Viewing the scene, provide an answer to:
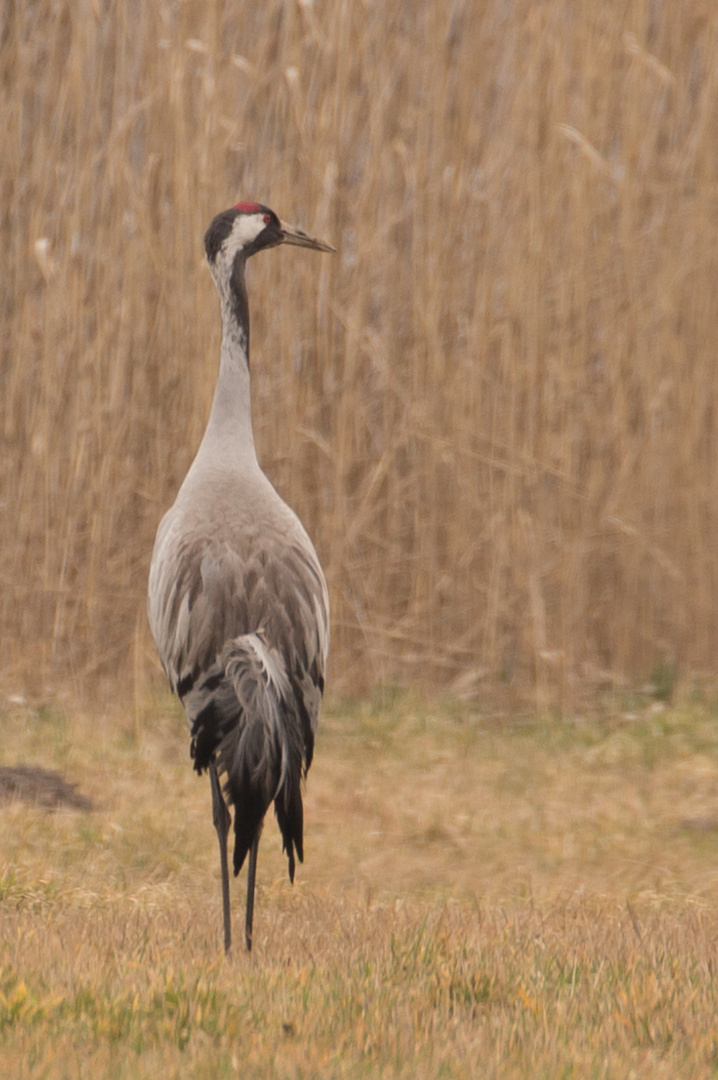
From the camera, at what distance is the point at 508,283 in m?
6.36

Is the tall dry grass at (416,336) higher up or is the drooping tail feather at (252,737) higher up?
the tall dry grass at (416,336)

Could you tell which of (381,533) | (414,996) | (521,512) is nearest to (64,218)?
(381,533)

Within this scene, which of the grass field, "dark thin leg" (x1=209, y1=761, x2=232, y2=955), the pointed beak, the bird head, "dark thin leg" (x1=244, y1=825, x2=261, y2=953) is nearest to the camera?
the grass field

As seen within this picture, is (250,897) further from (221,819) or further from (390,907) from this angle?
(390,907)

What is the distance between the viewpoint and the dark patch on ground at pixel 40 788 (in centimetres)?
523

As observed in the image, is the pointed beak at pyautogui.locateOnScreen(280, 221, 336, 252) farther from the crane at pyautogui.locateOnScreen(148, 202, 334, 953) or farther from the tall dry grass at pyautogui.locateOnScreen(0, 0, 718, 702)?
the tall dry grass at pyautogui.locateOnScreen(0, 0, 718, 702)

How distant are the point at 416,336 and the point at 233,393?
2.52 metres

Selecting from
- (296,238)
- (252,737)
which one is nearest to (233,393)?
(296,238)

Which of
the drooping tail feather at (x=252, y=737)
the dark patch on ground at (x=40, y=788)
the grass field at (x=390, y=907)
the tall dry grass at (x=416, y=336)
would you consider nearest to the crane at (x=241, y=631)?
the drooping tail feather at (x=252, y=737)

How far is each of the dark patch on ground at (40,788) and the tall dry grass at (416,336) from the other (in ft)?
2.95

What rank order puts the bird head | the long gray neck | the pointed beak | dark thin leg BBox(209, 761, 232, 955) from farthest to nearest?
the pointed beak < the bird head < the long gray neck < dark thin leg BBox(209, 761, 232, 955)

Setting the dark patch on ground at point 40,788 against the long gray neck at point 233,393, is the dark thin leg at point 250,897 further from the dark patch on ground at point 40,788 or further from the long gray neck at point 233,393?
the dark patch on ground at point 40,788

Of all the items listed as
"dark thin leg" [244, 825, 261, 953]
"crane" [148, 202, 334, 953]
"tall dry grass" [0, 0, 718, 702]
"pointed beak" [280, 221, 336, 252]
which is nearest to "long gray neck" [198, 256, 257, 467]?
"crane" [148, 202, 334, 953]

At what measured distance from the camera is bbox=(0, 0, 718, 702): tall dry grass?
6.32 metres
